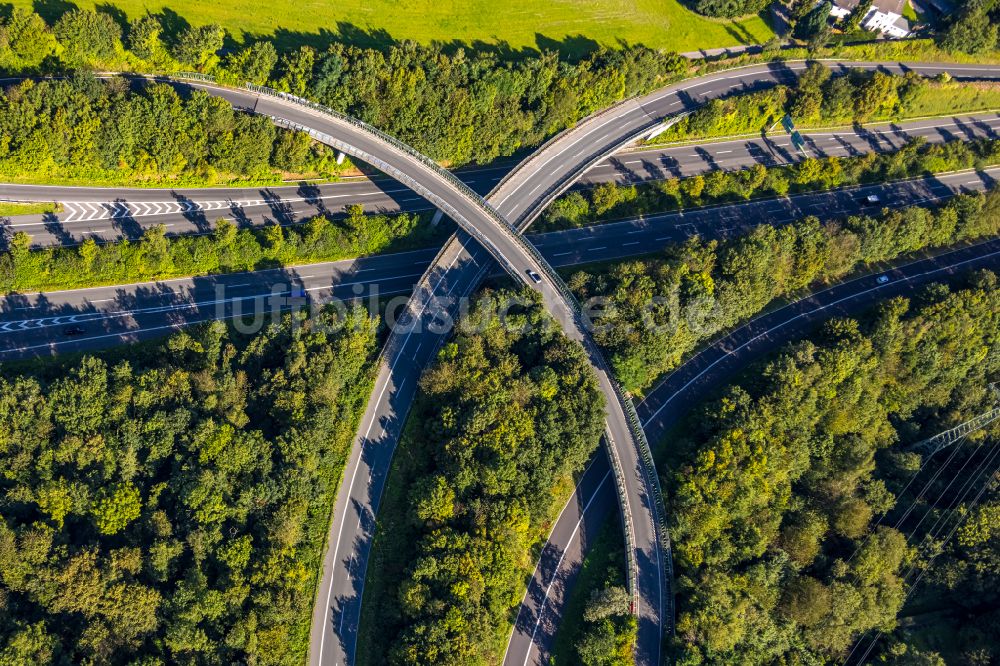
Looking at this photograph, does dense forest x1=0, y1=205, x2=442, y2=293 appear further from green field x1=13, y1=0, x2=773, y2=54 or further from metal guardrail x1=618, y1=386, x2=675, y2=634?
metal guardrail x1=618, y1=386, x2=675, y2=634

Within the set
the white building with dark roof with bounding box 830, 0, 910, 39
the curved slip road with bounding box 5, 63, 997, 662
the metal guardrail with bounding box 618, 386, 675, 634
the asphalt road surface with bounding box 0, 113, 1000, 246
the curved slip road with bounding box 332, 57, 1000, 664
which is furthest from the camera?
the white building with dark roof with bounding box 830, 0, 910, 39

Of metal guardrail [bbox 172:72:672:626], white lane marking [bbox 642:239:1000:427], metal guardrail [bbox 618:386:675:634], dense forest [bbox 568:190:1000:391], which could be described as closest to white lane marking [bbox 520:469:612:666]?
metal guardrail [bbox 618:386:675:634]

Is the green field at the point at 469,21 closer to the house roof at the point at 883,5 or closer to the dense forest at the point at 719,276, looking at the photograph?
the house roof at the point at 883,5

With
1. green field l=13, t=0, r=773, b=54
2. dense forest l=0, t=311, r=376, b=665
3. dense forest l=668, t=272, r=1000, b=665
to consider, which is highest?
green field l=13, t=0, r=773, b=54

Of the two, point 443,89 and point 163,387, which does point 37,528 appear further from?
point 443,89

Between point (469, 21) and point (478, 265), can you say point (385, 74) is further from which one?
point (478, 265)

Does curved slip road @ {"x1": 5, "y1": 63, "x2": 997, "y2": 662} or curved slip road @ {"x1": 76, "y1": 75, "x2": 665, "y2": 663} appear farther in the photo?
curved slip road @ {"x1": 76, "y1": 75, "x2": 665, "y2": 663}
